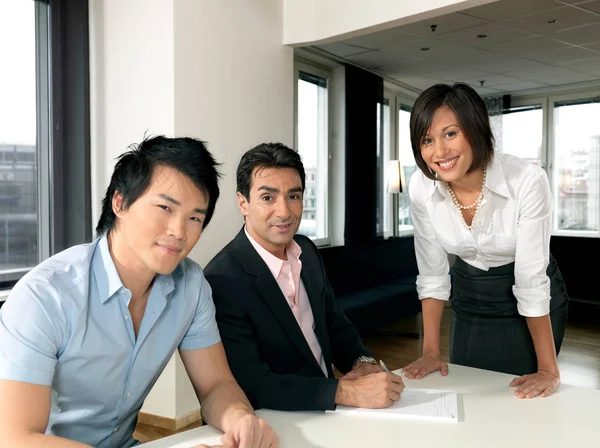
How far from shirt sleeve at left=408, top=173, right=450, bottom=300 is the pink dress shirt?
0.41 metres

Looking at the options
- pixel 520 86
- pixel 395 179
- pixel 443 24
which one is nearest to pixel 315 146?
pixel 395 179

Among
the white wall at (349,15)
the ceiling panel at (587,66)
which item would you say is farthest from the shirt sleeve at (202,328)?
the ceiling panel at (587,66)

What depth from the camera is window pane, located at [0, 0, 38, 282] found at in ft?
9.53

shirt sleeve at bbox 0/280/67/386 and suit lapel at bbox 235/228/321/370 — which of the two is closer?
shirt sleeve at bbox 0/280/67/386

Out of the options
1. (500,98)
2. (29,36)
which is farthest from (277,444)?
(500,98)

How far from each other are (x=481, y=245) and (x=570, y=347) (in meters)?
3.99

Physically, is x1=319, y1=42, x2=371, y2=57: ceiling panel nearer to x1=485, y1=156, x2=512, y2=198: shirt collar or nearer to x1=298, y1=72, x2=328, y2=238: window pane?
x1=298, y1=72, x2=328, y2=238: window pane

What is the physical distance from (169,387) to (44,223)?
115 centimetres

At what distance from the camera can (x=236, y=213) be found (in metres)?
3.63

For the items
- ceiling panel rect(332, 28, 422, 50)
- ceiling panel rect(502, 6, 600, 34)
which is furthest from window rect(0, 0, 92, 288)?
ceiling panel rect(502, 6, 600, 34)

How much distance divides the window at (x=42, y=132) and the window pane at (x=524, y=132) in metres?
5.88

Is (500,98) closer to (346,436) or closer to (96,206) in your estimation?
(96,206)

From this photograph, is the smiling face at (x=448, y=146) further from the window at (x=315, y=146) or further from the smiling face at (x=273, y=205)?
the window at (x=315, y=146)

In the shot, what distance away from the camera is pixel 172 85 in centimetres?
312
